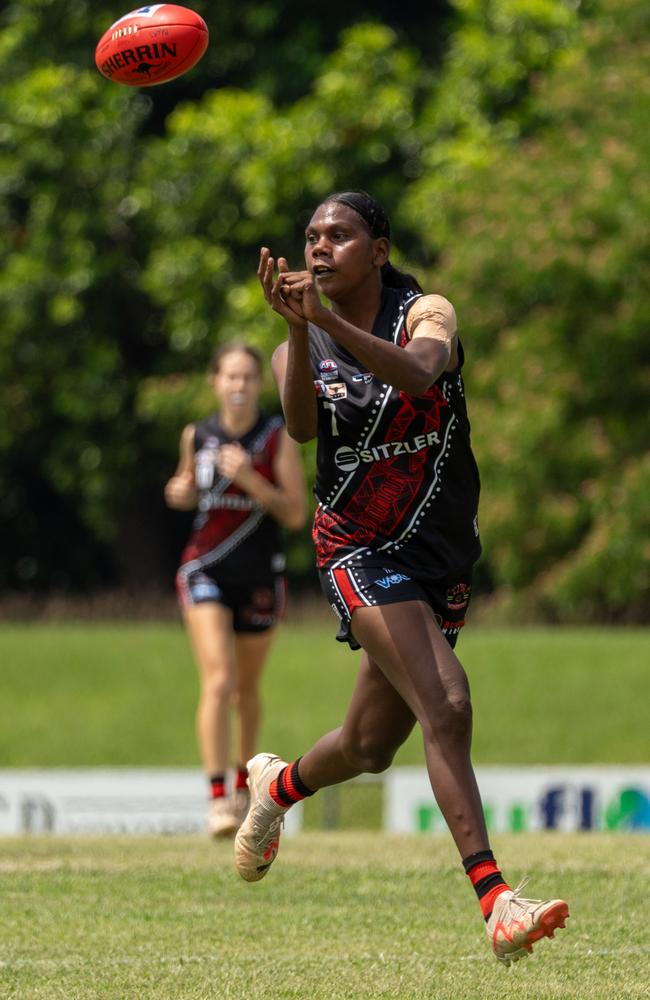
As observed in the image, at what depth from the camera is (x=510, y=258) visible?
20.5 m

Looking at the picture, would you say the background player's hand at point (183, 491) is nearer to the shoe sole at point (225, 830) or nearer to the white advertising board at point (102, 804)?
the shoe sole at point (225, 830)

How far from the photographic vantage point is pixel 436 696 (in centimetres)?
489

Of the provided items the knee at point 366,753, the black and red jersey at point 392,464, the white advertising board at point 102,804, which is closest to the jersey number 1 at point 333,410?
the black and red jersey at point 392,464

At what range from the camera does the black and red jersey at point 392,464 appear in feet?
16.8

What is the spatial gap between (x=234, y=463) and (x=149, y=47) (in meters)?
3.05

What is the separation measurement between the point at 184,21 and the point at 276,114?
17.8 m

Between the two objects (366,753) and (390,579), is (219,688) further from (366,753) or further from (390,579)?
(390,579)

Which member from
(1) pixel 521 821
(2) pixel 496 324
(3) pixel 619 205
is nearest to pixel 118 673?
(2) pixel 496 324

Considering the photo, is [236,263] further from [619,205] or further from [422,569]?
[422,569]

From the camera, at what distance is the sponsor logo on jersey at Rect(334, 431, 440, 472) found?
5.14 metres

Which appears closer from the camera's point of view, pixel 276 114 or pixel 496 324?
pixel 496 324

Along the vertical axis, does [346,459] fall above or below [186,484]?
above

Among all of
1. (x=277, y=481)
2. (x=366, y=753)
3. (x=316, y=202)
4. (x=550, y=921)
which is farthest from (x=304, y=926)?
(x=316, y=202)

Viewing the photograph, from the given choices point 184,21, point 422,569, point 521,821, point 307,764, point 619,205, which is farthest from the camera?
point 619,205
